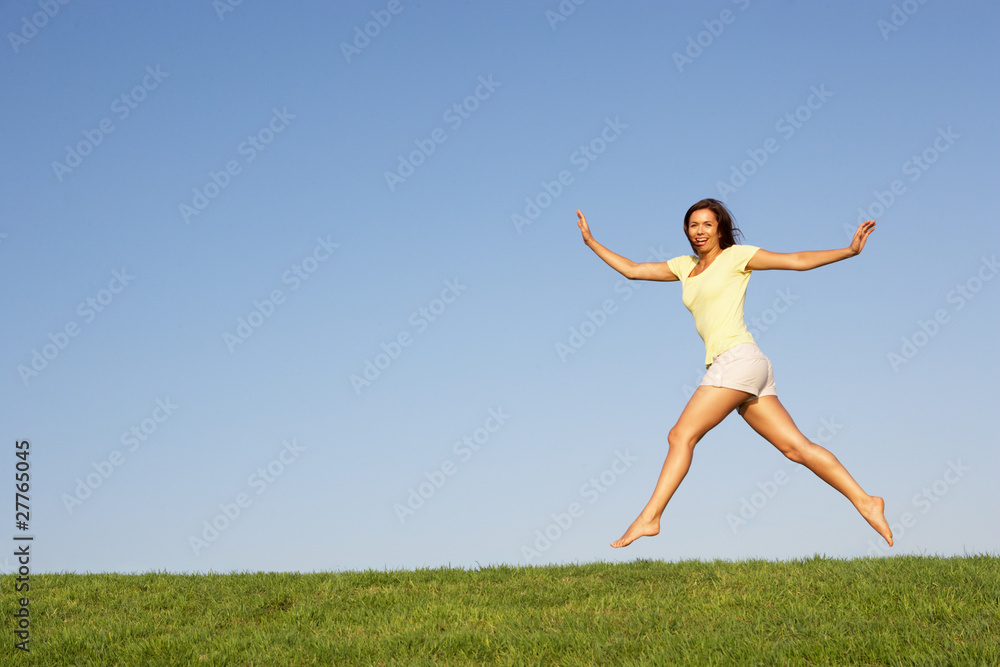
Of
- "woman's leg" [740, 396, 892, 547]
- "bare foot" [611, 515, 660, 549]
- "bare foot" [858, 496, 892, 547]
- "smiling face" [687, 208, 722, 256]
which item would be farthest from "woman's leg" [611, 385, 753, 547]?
"bare foot" [858, 496, 892, 547]

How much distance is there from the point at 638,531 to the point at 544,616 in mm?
1252

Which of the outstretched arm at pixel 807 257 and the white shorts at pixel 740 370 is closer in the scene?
the outstretched arm at pixel 807 257

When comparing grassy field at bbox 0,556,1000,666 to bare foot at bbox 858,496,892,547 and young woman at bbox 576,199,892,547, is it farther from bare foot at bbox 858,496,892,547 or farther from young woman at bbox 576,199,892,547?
young woman at bbox 576,199,892,547

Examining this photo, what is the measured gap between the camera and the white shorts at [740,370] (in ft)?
22.7

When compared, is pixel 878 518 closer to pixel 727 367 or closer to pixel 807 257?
pixel 727 367

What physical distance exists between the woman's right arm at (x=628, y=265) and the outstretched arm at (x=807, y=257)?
804mm

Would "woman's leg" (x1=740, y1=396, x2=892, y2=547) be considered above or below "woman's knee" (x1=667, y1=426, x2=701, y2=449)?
above

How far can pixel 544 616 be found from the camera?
7.35 meters

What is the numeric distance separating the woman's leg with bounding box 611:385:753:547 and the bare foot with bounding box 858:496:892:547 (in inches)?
58.7

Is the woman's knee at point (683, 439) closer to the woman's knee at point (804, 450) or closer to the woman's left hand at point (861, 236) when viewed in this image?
the woman's knee at point (804, 450)

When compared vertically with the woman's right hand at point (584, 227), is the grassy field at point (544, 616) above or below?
below

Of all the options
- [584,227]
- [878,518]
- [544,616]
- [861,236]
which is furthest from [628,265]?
[544,616]

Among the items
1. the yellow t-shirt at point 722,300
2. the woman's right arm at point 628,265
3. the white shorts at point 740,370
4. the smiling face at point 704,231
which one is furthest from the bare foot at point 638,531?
the smiling face at point 704,231

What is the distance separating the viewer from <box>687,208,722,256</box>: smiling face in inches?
294
